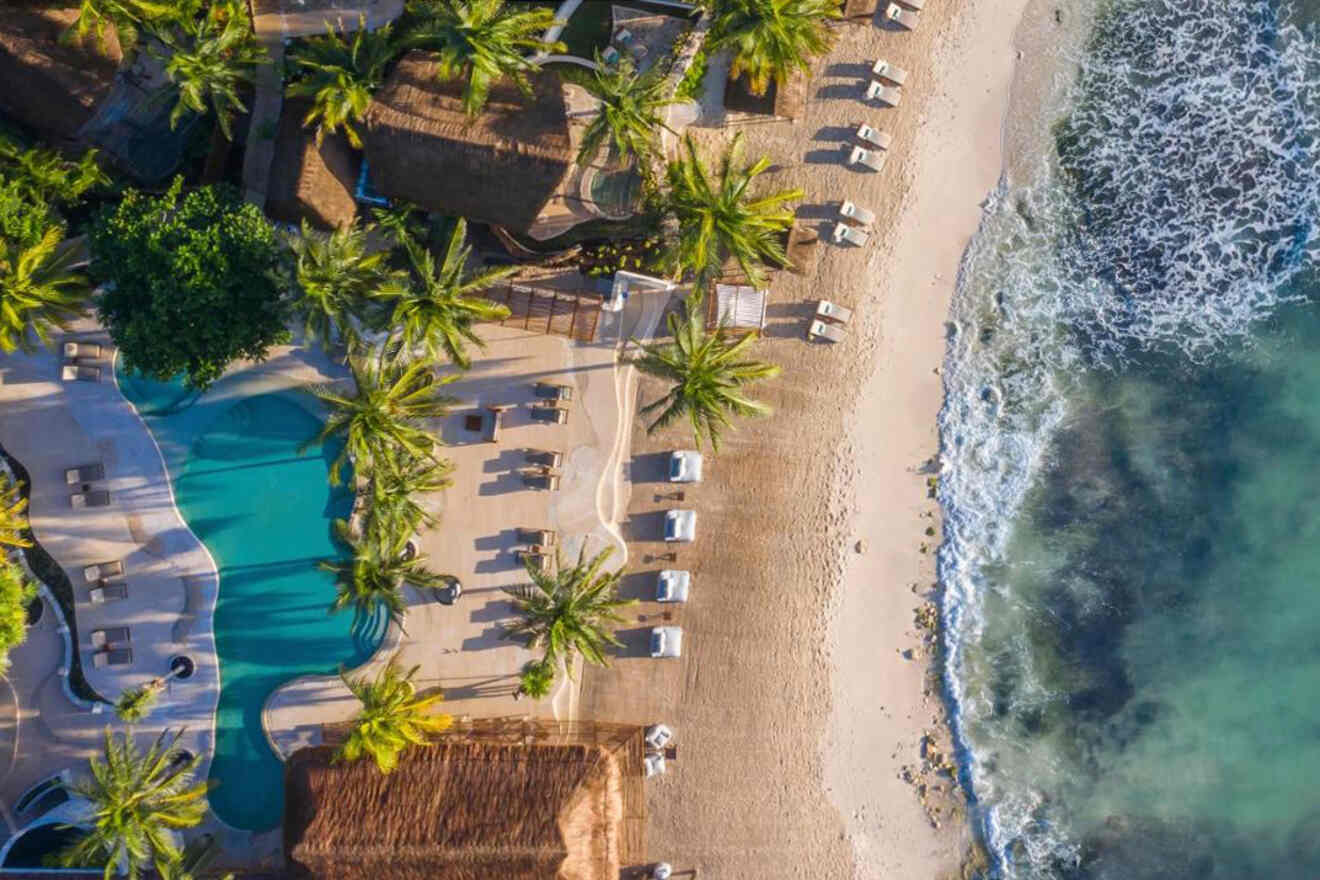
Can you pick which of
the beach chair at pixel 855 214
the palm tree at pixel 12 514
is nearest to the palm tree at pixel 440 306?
the beach chair at pixel 855 214

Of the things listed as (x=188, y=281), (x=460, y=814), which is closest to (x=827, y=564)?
(x=460, y=814)

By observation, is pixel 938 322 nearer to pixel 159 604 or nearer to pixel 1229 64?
pixel 1229 64

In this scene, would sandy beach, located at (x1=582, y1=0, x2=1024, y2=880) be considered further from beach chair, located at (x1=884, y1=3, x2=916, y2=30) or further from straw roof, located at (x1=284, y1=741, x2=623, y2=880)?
straw roof, located at (x1=284, y1=741, x2=623, y2=880)

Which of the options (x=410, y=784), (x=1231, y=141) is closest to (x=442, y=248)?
(x=410, y=784)

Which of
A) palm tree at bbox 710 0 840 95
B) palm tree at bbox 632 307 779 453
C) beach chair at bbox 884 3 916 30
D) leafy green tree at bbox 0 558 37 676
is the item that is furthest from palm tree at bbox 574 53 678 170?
leafy green tree at bbox 0 558 37 676

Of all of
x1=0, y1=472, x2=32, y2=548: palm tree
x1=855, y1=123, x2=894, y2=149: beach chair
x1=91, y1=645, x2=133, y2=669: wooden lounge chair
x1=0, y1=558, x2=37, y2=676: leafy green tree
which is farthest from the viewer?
x1=855, y1=123, x2=894, y2=149: beach chair
